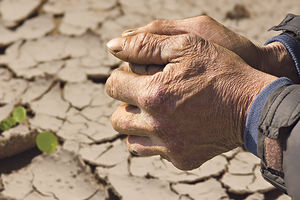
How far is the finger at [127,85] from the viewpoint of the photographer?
65.5 inches

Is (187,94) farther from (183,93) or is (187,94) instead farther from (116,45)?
(116,45)

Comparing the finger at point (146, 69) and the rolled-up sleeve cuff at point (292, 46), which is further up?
the rolled-up sleeve cuff at point (292, 46)

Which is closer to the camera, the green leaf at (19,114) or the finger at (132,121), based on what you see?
the finger at (132,121)

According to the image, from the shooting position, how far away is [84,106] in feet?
8.71

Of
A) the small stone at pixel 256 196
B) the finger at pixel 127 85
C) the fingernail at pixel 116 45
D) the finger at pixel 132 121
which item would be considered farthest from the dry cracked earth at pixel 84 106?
the fingernail at pixel 116 45

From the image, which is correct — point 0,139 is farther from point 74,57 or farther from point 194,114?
point 194,114

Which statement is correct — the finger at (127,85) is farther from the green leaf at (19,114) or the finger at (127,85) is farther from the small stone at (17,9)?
the small stone at (17,9)

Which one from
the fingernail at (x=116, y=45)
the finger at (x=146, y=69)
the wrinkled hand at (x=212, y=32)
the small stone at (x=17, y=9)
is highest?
the wrinkled hand at (x=212, y=32)

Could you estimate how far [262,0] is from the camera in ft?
12.1

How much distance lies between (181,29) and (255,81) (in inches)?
15.5

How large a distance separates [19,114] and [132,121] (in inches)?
39.0

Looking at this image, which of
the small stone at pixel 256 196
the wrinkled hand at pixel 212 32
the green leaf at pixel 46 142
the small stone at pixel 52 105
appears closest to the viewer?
the wrinkled hand at pixel 212 32

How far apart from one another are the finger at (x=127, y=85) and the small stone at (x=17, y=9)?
175 cm

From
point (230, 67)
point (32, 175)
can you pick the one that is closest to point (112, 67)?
point (32, 175)
